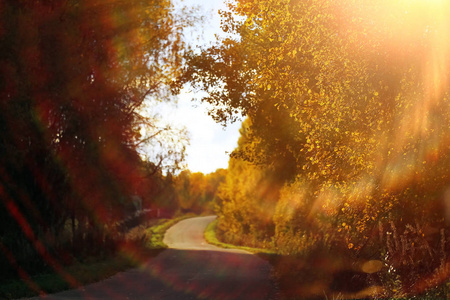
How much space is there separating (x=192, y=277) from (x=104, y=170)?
5.70 m

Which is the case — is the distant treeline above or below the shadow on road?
above

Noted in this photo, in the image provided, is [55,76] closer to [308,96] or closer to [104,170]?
[104,170]

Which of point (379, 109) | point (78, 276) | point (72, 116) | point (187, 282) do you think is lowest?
point (187, 282)

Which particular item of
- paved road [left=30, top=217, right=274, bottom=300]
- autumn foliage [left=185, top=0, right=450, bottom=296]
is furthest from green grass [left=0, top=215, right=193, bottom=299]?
autumn foliage [left=185, top=0, right=450, bottom=296]

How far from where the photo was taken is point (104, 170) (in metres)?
20.5

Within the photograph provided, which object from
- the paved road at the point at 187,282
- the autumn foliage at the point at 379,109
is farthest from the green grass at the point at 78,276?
the autumn foliage at the point at 379,109

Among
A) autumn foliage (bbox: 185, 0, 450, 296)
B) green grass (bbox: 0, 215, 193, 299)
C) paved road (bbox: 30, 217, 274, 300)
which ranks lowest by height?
paved road (bbox: 30, 217, 274, 300)

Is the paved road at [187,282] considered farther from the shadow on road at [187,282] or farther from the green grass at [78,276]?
the green grass at [78,276]

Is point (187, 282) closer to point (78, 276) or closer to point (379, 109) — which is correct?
point (78, 276)

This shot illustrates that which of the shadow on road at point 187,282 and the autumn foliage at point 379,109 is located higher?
the autumn foliage at point 379,109

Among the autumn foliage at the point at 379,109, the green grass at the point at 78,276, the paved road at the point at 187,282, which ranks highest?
the autumn foliage at the point at 379,109

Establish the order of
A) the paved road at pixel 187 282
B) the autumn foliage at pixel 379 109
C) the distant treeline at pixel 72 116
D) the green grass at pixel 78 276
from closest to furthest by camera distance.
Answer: the autumn foliage at pixel 379 109 < the green grass at pixel 78 276 < the paved road at pixel 187 282 < the distant treeline at pixel 72 116

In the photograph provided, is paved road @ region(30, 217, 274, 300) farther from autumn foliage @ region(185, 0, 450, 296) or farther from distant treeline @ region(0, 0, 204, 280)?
autumn foliage @ region(185, 0, 450, 296)

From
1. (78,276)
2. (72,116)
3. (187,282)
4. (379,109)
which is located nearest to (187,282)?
(187,282)
